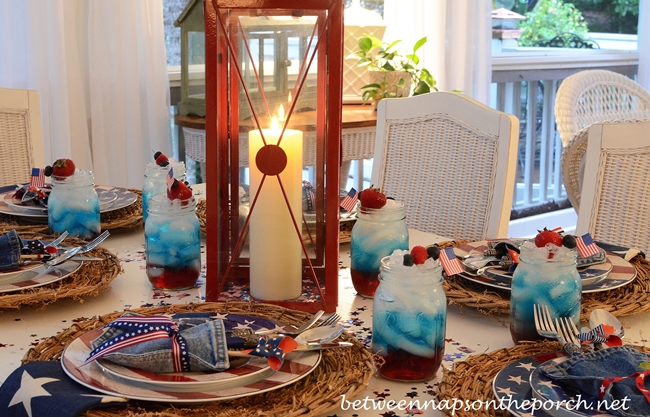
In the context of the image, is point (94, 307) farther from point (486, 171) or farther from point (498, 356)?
point (486, 171)

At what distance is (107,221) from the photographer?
140 cm

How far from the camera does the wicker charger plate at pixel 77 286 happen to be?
3.15 feet

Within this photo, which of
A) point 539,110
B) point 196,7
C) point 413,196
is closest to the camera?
point 413,196

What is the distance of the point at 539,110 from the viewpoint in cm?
416

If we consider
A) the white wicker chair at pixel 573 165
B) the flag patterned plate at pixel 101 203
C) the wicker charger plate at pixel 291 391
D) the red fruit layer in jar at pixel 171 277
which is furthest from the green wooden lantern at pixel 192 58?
the wicker charger plate at pixel 291 391

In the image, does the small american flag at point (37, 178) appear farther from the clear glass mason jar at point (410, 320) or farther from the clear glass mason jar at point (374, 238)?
the clear glass mason jar at point (410, 320)

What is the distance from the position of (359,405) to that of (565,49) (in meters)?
3.86

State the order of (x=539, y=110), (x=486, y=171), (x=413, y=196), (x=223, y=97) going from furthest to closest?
(x=539, y=110) < (x=413, y=196) < (x=486, y=171) < (x=223, y=97)

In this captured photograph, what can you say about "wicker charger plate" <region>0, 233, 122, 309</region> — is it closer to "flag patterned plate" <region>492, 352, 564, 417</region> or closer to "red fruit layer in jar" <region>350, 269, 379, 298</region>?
"red fruit layer in jar" <region>350, 269, 379, 298</region>

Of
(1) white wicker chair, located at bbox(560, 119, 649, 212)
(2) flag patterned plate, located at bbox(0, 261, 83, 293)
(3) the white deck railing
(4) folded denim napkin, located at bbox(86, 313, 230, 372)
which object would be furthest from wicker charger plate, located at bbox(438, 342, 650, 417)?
(3) the white deck railing

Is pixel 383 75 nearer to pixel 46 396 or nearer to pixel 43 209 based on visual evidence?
pixel 43 209

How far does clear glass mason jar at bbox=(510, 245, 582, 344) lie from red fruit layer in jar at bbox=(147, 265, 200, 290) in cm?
45

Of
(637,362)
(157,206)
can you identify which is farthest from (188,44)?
(637,362)

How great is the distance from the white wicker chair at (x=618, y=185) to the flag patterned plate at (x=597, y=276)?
13.7 inches
